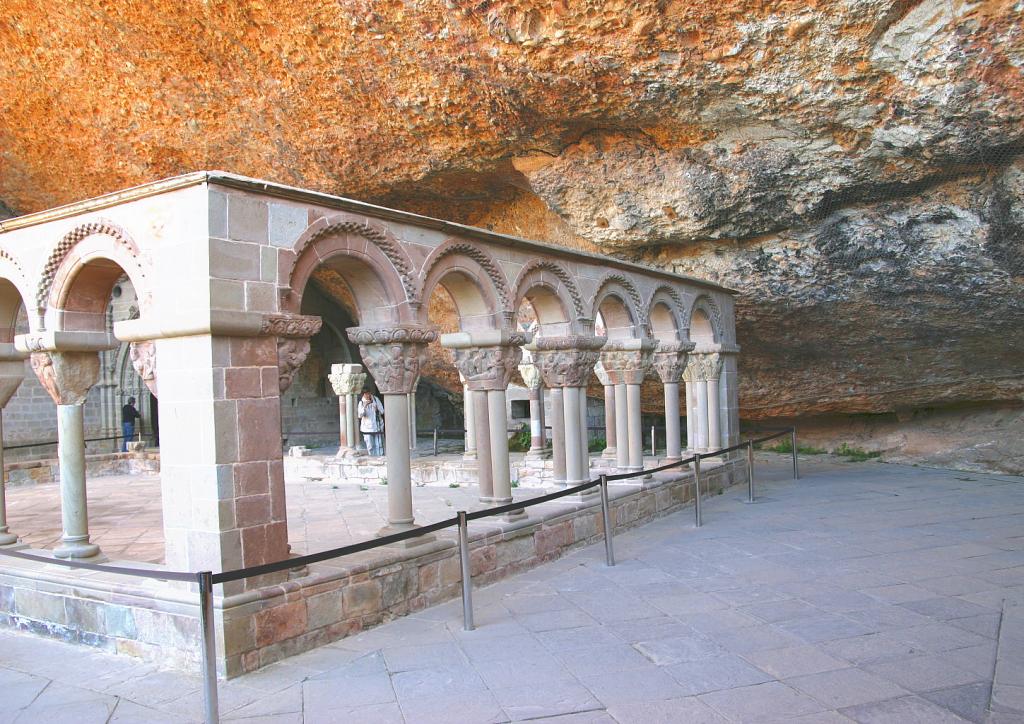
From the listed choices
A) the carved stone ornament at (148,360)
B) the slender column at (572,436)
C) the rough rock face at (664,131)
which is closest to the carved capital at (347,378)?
the rough rock face at (664,131)

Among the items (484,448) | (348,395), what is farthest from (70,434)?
(348,395)

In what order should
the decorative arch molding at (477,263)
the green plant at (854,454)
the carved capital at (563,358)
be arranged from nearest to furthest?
1. the decorative arch molding at (477,263)
2. the carved capital at (563,358)
3. the green plant at (854,454)

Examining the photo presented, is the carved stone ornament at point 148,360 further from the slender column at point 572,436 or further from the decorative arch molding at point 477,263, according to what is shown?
the slender column at point 572,436

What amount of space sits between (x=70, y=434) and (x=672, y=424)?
6752 mm

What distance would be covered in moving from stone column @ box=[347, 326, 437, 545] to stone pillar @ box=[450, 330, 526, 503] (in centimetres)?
92

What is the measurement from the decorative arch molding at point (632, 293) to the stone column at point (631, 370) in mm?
258

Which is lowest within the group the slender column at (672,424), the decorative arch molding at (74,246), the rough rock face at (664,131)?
the slender column at (672,424)

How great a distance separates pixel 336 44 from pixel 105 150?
5.63 meters

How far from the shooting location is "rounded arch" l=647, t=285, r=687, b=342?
1002 centimetres

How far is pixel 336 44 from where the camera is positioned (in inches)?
350

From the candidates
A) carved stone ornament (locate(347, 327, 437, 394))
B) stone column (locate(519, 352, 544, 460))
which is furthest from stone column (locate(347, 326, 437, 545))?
stone column (locate(519, 352, 544, 460))

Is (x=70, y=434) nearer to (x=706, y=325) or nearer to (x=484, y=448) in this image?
(x=484, y=448)

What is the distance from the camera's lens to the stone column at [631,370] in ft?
30.0

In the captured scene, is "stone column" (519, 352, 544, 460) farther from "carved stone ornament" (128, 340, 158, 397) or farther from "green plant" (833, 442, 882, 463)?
"carved stone ornament" (128, 340, 158, 397)
